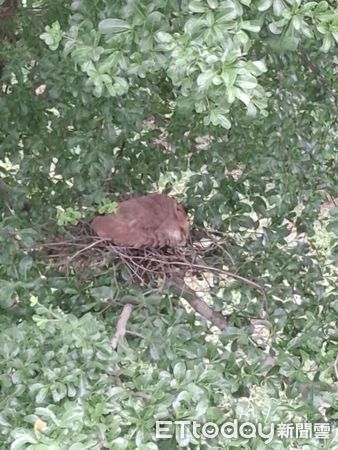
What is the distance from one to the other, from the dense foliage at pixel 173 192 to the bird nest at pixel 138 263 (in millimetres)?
21

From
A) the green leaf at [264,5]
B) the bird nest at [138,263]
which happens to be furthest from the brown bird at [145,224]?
the green leaf at [264,5]

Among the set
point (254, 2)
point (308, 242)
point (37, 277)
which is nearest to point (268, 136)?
point (308, 242)

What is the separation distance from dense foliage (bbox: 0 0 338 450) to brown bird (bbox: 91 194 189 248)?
0.04m

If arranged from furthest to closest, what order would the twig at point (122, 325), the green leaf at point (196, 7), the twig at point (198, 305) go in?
the twig at point (198, 305)
the twig at point (122, 325)
the green leaf at point (196, 7)

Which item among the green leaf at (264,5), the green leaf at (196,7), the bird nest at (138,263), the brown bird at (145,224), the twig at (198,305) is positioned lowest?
the twig at (198,305)

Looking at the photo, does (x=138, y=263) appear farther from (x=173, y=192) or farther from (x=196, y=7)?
(x=196, y=7)

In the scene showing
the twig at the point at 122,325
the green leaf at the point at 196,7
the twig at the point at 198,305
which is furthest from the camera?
the twig at the point at 198,305

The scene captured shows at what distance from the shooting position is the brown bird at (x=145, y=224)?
1282 mm

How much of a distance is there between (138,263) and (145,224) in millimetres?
74

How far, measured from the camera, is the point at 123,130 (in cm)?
127

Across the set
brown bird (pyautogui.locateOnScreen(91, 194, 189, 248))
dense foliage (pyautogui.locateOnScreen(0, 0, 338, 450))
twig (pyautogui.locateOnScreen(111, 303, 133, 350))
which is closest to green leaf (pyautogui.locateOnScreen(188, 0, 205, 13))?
dense foliage (pyautogui.locateOnScreen(0, 0, 338, 450))

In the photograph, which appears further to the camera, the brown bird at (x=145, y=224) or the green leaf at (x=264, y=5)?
the brown bird at (x=145, y=224)

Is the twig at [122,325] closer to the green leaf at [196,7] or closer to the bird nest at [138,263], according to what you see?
the bird nest at [138,263]

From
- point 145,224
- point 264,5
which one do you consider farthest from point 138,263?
point 264,5
